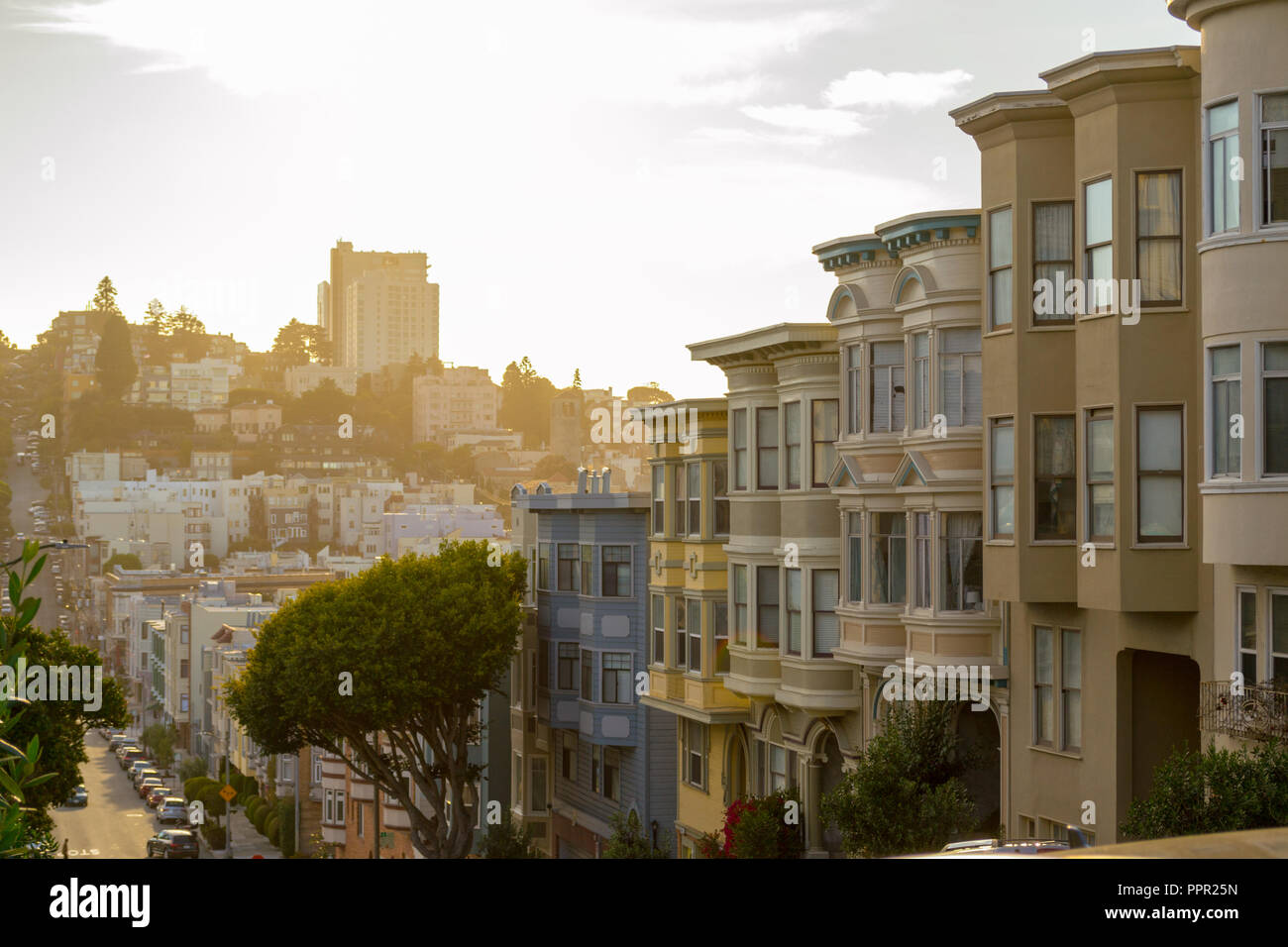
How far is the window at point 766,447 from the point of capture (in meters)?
36.4

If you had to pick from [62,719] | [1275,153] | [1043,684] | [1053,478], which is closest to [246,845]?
[62,719]

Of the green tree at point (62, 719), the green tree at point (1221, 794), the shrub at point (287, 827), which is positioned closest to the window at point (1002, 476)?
the green tree at point (1221, 794)

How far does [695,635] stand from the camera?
4166 cm

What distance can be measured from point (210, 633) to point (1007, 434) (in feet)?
368

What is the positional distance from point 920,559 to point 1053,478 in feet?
15.9

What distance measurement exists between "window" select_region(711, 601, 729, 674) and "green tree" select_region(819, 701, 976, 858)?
516 inches

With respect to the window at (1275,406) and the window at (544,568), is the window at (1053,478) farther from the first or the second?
the window at (544,568)

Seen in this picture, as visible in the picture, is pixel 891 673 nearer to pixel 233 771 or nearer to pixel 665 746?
pixel 665 746

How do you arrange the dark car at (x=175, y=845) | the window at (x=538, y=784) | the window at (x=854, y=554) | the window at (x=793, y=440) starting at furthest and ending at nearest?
the dark car at (x=175, y=845)
the window at (x=538, y=784)
the window at (x=793, y=440)
the window at (x=854, y=554)

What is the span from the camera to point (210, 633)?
424 ft

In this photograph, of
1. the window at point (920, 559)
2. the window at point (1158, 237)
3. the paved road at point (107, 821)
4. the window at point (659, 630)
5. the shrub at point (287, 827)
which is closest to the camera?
the window at point (1158, 237)

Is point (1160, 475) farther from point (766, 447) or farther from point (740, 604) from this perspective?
point (740, 604)

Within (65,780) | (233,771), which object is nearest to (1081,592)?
(65,780)

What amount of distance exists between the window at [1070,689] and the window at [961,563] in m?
2.86
